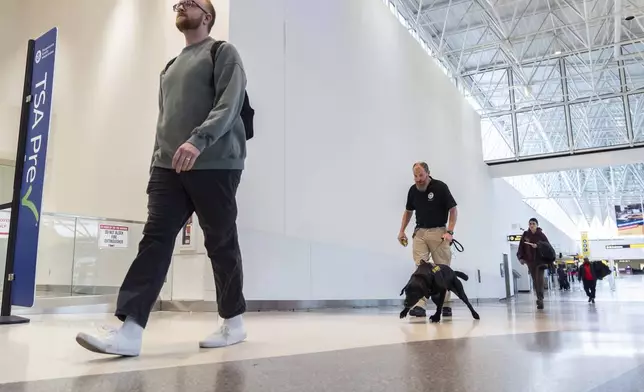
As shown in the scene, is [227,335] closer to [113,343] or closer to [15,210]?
[113,343]

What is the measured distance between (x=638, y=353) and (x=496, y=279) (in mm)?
14113

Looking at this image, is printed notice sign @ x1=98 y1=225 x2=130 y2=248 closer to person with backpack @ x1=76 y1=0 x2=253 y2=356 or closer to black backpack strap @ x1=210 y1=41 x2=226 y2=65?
person with backpack @ x1=76 y1=0 x2=253 y2=356

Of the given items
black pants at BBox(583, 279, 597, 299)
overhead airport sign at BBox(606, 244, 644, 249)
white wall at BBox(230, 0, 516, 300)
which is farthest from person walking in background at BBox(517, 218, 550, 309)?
overhead airport sign at BBox(606, 244, 644, 249)

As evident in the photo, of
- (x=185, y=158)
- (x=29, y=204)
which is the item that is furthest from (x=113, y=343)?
(x=29, y=204)

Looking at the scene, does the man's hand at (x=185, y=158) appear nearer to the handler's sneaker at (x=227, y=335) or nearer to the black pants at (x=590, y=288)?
the handler's sneaker at (x=227, y=335)

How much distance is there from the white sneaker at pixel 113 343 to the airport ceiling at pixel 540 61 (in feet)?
41.4

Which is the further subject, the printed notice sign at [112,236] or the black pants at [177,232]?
the printed notice sign at [112,236]

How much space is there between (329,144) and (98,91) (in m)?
3.43

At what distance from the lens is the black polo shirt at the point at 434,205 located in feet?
16.1

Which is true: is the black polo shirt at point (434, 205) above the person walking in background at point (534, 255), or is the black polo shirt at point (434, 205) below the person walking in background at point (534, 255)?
above

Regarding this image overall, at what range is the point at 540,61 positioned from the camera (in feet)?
54.9

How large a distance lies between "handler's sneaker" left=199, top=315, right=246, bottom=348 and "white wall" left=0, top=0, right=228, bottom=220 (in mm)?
4106

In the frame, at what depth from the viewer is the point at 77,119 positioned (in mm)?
7457

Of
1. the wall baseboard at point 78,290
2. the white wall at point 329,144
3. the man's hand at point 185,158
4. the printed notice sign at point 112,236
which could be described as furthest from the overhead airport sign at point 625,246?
the man's hand at point 185,158
